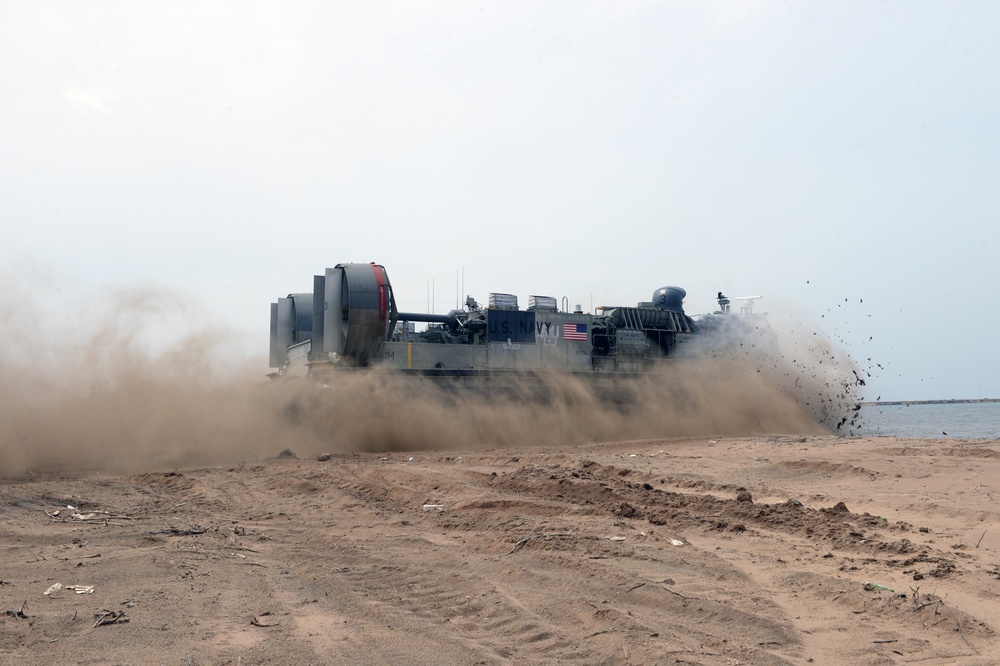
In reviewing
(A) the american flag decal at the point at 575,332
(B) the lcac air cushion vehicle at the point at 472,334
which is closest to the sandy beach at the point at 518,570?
(B) the lcac air cushion vehicle at the point at 472,334

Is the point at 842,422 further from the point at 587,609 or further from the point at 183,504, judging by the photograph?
the point at 587,609

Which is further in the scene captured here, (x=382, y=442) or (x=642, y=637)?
(x=382, y=442)

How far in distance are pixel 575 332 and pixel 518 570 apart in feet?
59.6

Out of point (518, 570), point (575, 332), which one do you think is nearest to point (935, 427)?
point (575, 332)

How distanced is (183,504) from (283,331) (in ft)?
53.6

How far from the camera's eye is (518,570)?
5609 mm

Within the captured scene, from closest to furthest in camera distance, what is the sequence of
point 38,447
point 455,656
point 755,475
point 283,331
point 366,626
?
point 455,656
point 366,626
point 755,475
point 38,447
point 283,331

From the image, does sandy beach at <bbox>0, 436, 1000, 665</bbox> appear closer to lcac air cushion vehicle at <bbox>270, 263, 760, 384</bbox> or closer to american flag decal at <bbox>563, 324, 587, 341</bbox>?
lcac air cushion vehicle at <bbox>270, 263, 760, 384</bbox>

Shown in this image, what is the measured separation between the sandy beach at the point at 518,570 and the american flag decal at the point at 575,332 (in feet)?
41.8

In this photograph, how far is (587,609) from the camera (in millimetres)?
4617

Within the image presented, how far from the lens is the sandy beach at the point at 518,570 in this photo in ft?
13.3

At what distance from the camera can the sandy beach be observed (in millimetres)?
4055

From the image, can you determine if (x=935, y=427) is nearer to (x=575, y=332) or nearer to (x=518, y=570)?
(x=575, y=332)

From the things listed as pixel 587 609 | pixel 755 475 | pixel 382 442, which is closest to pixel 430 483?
pixel 755 475
